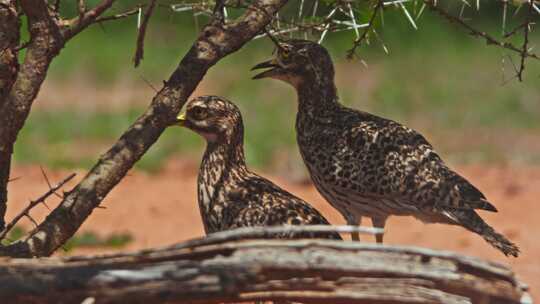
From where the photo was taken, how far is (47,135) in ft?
43.3

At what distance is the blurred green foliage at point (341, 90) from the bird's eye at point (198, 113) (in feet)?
16.2

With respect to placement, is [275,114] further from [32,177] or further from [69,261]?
[69,261]

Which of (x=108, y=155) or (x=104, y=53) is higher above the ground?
(x=104, y=53)

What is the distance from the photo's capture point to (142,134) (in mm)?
5121

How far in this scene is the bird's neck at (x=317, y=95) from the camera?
7.99 m

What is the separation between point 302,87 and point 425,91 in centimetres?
761

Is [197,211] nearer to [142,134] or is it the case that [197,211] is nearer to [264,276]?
[142,134]

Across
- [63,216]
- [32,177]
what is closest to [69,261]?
[63,216]

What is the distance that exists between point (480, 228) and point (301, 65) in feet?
5.11

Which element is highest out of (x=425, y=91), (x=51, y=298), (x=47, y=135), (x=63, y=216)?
(x=425, y=91)

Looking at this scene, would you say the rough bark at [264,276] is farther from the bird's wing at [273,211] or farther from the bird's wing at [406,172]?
the bird's wing at [406,172]

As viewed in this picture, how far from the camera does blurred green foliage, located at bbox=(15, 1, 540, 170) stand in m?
12.8

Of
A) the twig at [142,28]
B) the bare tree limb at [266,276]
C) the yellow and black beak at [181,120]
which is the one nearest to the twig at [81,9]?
the twig at [142,28]

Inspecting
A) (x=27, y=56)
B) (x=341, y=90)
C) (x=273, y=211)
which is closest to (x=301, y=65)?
(x=273, y=211)
